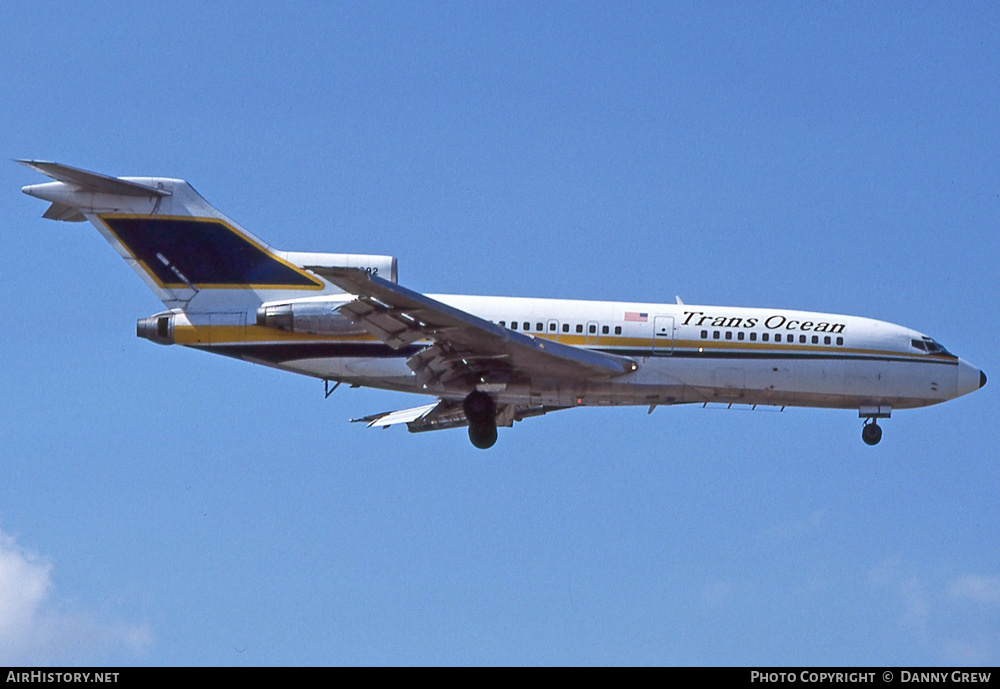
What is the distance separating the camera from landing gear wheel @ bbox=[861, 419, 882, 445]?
30.3 m

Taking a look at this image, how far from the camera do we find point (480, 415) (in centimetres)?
2878

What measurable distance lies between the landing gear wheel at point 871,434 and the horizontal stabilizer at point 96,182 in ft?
54.5

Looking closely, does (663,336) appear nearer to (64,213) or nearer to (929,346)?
(929,346)

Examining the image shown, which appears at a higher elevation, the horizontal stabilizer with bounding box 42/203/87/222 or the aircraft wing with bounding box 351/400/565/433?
the horizontal stabilizer with bounding box 42/203/87/222

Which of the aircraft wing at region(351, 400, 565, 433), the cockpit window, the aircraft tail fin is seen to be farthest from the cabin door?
the aircraft tail fin

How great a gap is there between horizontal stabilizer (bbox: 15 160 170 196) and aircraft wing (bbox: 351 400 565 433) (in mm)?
7566

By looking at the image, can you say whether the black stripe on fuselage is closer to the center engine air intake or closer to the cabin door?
the cabin door

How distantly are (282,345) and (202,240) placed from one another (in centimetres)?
326

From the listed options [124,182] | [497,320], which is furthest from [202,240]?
[497,320]

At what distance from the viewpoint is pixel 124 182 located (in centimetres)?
2956

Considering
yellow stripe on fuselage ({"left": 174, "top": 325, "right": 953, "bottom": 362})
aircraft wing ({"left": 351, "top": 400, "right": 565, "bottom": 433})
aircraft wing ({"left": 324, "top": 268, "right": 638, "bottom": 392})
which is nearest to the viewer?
aircraft wing ({"left": 324, "top": 268, "right": 638, "bottom": 392})

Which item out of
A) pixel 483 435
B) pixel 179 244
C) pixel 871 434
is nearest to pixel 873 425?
pixel 871 434
